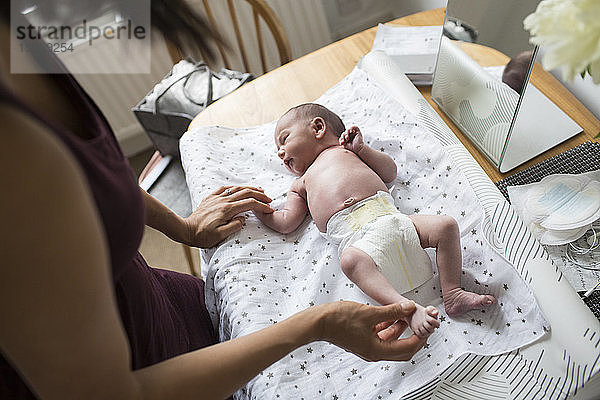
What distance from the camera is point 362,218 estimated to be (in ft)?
3.46

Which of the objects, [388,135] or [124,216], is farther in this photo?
[388,135]

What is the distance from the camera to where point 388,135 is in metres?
1.17

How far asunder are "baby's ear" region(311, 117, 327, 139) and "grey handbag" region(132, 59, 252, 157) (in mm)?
495

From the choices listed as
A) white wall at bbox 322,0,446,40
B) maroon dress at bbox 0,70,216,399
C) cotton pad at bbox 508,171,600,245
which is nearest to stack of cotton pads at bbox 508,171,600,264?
cotton pad at bbox 508,171,600,245

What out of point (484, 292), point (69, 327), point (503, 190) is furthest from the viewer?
point (503, 190)

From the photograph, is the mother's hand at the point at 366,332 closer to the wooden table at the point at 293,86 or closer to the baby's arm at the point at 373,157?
the baby's arm at the point at 373,157

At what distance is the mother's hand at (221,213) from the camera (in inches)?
41.1

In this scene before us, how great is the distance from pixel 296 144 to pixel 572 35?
0.80 metres

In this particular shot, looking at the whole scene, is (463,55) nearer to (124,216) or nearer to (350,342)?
(350,342)

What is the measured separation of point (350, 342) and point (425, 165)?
49 centimetres

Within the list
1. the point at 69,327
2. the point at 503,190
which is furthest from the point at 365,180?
the point at 69,327

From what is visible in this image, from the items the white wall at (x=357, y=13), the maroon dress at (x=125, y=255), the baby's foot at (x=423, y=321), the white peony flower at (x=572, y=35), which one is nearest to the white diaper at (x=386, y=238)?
the baby's foot at (x=423, y=321)

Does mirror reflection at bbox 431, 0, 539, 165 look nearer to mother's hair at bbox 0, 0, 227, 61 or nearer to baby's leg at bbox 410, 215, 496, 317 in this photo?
baby's leg at bbox 410, 215, 496, 317

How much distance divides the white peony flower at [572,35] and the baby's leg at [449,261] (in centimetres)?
46
